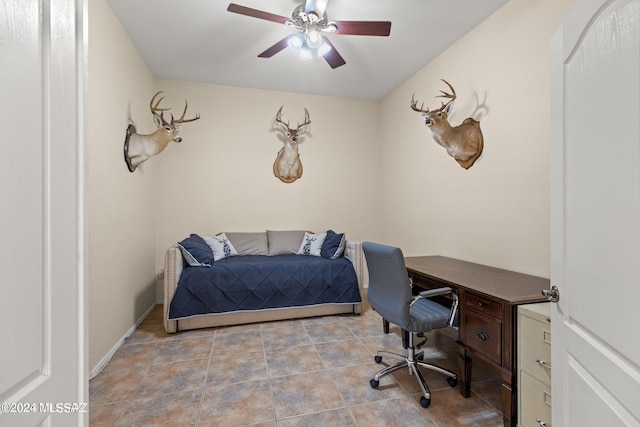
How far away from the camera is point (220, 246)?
365 centimetres

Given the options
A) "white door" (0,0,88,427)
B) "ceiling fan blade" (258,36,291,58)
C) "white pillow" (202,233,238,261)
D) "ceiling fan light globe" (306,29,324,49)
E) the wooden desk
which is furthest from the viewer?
"white pillow" (202,233,238,261)

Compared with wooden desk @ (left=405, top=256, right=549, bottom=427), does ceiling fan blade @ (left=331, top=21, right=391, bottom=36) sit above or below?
above

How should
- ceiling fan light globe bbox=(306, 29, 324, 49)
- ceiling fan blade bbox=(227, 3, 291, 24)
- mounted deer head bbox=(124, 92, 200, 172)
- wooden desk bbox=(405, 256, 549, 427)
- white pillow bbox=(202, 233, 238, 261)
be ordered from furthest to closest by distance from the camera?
white pillow bbox=(202, 233, 238, 261) < mounted deer head bbox=(124, 92, 200, 172) < ceiling fan light globe bbox=(306, 29, 324, 49) < ceiling fan blade bbox=(227, 3, 291, 24) < wooden desk bbox=(405, 256, 549, 427)

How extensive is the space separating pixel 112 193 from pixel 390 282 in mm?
2454

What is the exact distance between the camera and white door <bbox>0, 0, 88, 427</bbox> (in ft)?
1.73

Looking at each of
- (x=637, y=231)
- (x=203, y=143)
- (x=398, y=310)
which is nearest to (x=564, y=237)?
(x=637, y=231)

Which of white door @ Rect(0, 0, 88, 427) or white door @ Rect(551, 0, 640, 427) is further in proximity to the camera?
white door @ Rect(551, 0, 640, 427)

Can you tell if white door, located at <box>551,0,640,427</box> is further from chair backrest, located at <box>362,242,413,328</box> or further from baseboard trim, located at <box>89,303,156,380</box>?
baseboard trim, located at <box>89,303,156,380</box>

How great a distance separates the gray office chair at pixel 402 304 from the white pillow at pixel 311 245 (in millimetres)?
1734

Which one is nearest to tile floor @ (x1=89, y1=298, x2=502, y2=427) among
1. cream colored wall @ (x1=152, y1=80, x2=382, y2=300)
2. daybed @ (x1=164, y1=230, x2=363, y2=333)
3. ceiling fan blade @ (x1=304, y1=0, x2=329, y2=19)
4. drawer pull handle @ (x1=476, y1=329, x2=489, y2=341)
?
daybed @ (x1=164, y1=230, x2=363, y2=333)

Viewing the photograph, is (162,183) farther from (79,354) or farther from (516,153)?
(516,153)

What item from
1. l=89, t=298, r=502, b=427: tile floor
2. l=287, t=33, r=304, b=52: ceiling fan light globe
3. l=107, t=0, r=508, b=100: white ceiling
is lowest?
l=89, t=298, r=502, b=427: tile floor

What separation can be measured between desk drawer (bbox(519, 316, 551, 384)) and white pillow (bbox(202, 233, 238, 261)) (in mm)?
3106

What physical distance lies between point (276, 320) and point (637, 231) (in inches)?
124
